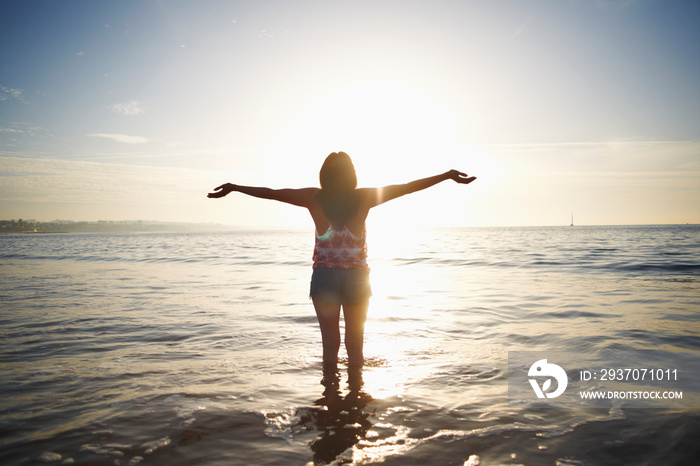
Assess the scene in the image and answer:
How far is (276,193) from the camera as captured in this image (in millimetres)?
4551

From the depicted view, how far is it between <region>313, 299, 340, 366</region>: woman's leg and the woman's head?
1274 millimetres

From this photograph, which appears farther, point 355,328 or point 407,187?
point 355,328

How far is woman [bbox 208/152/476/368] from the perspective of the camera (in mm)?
4391

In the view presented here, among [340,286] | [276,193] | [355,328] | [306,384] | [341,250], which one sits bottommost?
[306,384]

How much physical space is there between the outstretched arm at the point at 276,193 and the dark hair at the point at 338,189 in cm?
17

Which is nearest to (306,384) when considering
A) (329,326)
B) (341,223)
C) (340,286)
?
(329,326)

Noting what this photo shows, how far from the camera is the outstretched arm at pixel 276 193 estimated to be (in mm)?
4469

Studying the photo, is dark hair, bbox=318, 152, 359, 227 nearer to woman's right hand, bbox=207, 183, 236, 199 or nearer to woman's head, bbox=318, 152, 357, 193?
woman's head, bbox=318, 152, 357, 193

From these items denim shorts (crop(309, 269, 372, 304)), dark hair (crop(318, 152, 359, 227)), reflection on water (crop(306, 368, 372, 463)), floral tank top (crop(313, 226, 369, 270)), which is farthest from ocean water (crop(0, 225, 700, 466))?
dark hair (crop(318, 152, 359, 227))

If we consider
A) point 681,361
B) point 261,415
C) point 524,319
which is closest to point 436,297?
point 524,319

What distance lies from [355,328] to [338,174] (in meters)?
1.76

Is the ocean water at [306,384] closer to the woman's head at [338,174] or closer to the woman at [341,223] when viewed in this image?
the woman at [341,223]

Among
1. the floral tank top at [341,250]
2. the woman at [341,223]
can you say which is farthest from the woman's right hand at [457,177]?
the floral tank top at [341,250]

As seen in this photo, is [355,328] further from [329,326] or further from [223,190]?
[223,190]
